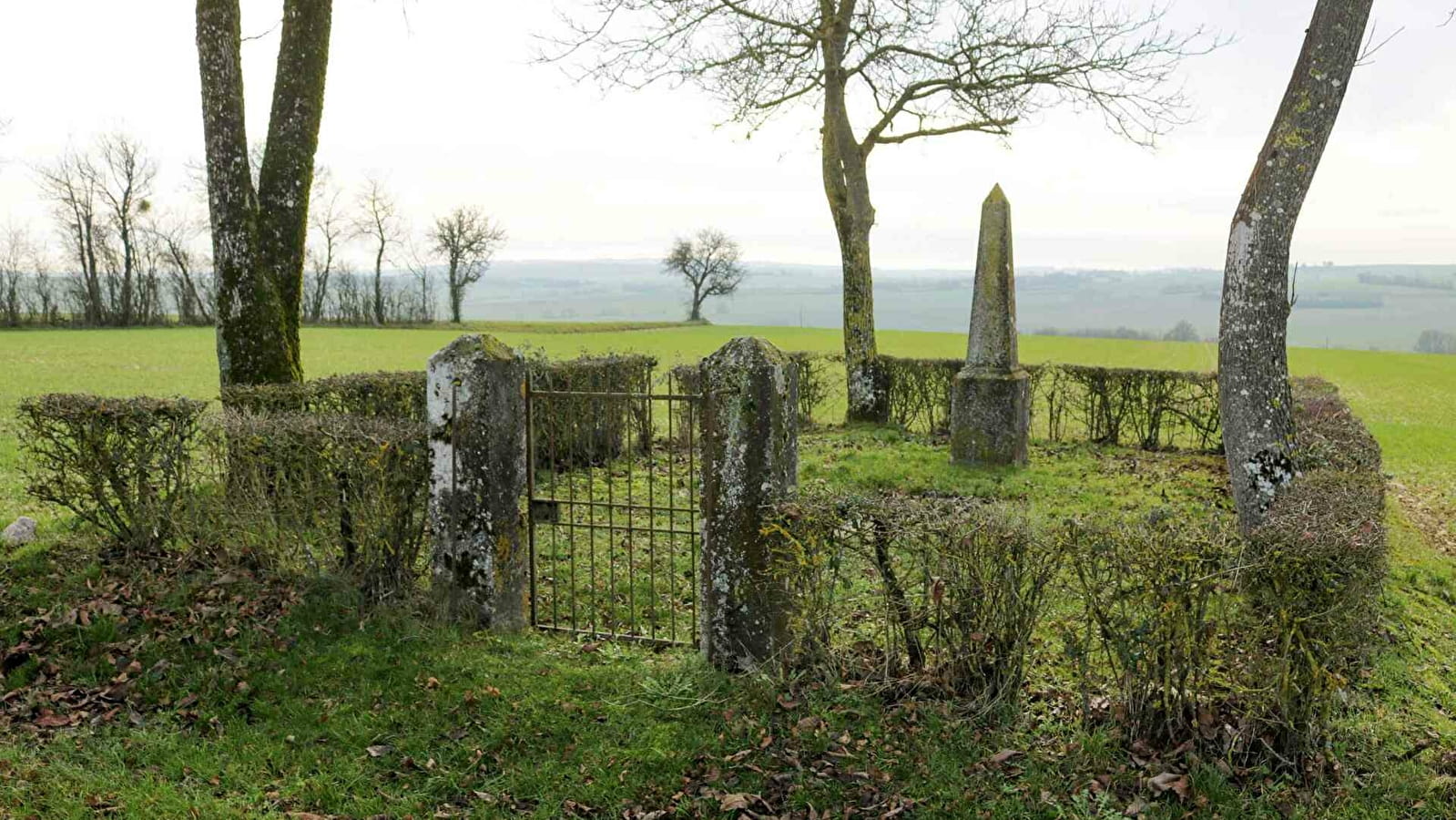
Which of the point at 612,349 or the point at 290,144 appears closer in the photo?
the point at 290,144

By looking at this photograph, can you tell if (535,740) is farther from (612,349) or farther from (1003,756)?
(612,349)

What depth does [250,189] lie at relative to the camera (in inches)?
395

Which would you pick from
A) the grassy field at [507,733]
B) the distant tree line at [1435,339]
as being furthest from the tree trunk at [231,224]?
the distant tree line at [1435,339]

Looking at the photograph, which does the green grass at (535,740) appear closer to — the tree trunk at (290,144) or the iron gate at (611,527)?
the iron gate at (611,527)

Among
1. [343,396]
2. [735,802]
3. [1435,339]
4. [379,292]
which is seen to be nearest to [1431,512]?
[735,802]

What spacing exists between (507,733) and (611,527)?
1657mm

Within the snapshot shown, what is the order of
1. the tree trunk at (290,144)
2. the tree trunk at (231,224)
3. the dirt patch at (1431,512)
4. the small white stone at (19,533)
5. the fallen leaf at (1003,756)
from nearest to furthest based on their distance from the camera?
the fallen leaf at (1003,756), the small white stone at (19,533), the tree trunk at (231,224), the dirt patch at (1431,512), the tree trunk at (290,144)

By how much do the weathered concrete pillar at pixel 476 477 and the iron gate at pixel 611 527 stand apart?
0.18 meters

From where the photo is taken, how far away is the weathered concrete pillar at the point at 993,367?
13.1m

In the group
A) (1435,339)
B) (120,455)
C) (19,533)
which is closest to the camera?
(120,455)

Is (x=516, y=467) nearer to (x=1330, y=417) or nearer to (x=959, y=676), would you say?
(x=959, y=676)

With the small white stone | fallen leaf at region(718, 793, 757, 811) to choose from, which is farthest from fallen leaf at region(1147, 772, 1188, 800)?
the small white stone

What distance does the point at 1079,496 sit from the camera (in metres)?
11.5

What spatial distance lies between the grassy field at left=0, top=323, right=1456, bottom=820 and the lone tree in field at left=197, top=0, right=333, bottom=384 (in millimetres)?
2796
